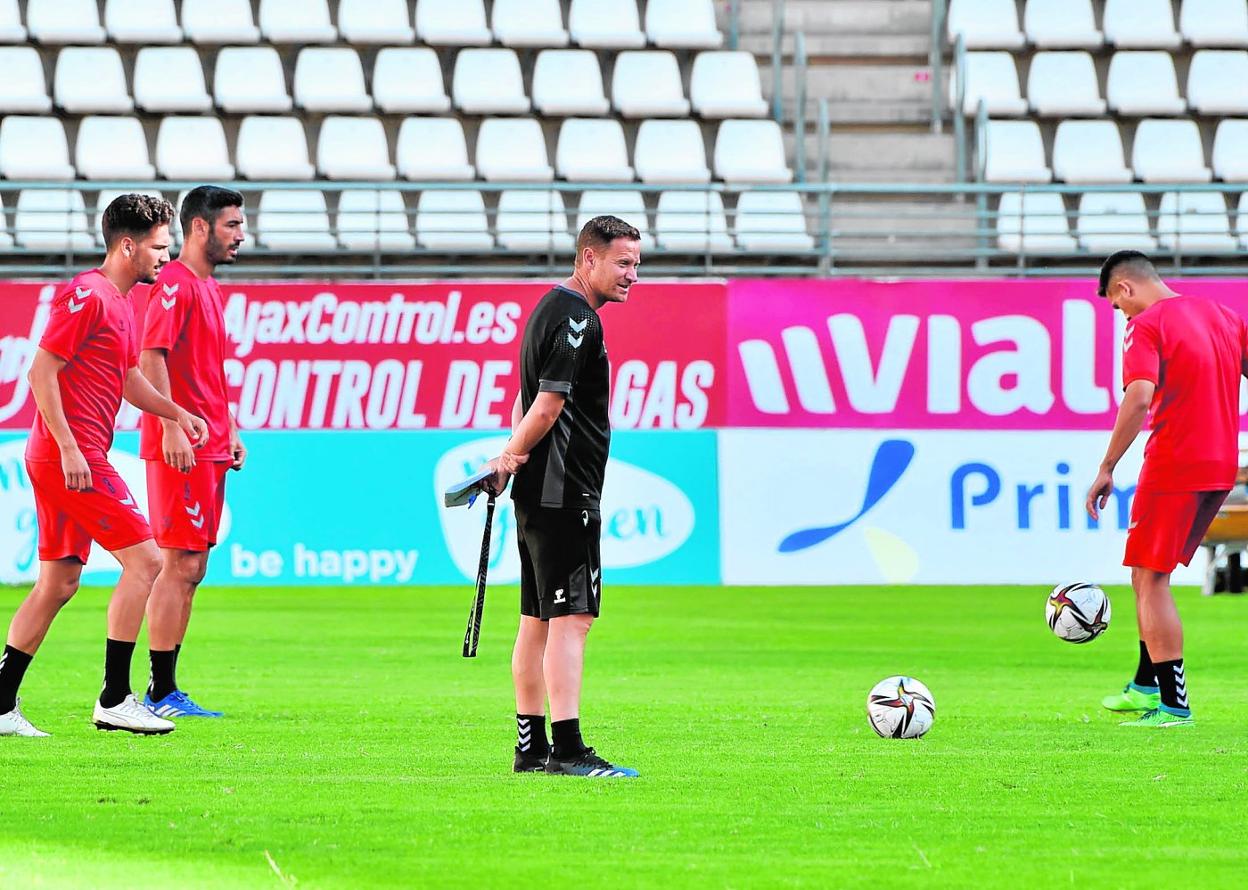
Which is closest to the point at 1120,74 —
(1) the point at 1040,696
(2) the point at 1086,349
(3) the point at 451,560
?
(2) the point at 1086,349

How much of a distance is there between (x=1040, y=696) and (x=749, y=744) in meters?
2.53

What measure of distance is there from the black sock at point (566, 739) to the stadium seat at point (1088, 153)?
55.7 ft

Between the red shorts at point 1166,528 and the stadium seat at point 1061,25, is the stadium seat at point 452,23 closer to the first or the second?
the stadium seat at point 1061,25

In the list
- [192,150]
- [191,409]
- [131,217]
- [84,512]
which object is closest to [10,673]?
[84,512]

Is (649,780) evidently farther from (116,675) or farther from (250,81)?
(250,81)

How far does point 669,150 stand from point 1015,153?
13.3 ft

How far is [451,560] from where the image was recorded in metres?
17.7

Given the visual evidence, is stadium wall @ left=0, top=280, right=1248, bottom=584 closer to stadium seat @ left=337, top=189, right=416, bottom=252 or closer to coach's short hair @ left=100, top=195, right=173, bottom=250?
stadium seat @ left=337, top=189, right=416, bottom=252

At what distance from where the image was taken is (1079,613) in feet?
28.7

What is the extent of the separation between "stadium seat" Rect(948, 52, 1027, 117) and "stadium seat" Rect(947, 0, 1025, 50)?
0.89 ft

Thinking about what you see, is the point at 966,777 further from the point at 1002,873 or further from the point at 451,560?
the point at 451,560

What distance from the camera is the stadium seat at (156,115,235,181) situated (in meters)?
21.3

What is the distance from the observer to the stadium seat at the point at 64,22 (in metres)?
22.8

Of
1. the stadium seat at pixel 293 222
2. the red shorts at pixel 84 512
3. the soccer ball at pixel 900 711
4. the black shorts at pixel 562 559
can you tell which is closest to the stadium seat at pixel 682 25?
the stadium seat at pixel 293 222
